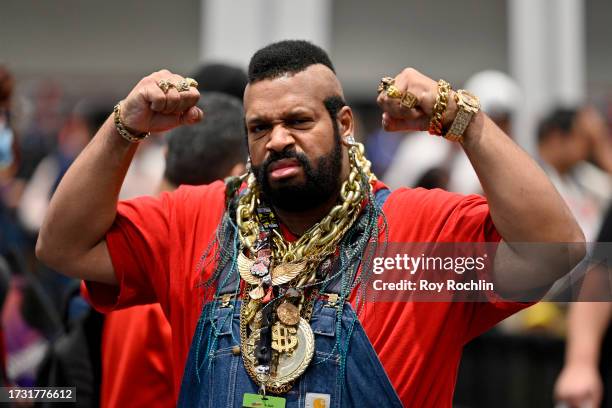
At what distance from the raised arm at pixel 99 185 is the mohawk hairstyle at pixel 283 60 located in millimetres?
222

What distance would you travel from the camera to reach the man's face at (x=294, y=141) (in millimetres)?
3197

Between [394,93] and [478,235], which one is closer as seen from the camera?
[394,93]

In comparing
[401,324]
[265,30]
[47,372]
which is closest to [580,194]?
[265,30]

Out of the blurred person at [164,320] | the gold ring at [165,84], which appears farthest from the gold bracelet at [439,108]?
the blurred person at [164,320]

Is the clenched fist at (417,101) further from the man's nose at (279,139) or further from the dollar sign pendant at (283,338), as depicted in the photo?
the dollar sign pendant at (283,338)

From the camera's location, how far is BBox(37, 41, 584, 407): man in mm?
3016

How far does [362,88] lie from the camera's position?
15.0 metres

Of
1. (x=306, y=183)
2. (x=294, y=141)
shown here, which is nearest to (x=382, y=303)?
(x=306, y=183)

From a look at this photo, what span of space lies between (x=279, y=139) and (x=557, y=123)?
5.20 m

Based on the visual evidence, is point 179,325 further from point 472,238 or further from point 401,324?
point 472,238

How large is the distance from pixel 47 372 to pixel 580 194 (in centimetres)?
439

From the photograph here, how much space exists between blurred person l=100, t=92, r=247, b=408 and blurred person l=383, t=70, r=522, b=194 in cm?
262

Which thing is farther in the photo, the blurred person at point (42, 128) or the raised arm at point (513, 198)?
the blurred person at point (42, 128)

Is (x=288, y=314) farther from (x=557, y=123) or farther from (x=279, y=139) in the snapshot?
(x=557, y=123)
